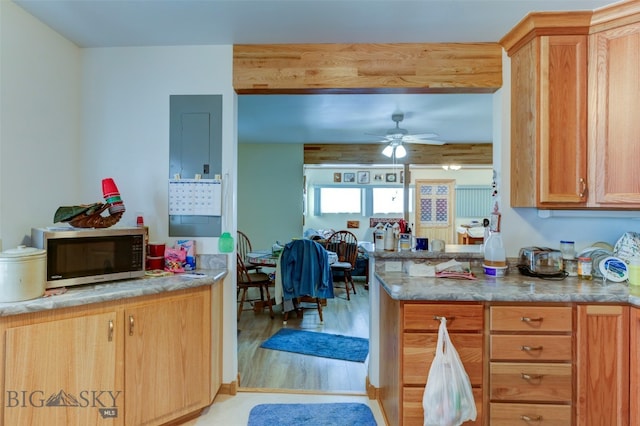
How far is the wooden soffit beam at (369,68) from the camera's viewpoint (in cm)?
225

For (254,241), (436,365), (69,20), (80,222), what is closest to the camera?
(436,365)

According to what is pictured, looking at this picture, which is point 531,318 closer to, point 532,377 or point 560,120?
point 532,377

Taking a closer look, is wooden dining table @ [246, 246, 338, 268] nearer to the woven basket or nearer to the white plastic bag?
the woven basket

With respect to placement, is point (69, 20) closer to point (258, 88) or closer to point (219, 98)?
point (219, 98)

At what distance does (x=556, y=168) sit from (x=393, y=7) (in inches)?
49.7

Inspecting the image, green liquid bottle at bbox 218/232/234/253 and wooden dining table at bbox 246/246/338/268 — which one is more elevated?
green liquid bottle at bbox 218/232/234/253

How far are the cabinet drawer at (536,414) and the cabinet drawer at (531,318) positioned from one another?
1.19 ft

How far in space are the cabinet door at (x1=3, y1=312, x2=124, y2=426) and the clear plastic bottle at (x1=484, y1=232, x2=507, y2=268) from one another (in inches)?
83.2

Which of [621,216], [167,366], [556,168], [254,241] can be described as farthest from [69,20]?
[254,241]

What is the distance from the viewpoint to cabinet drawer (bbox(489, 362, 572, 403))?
164 cm

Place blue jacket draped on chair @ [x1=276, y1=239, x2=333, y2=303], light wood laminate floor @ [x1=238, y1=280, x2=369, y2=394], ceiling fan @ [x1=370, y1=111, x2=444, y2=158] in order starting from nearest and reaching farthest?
1. light wood laminate floor @ [x1=238, y1=280, x2=369, y2=394]
2. blue jacket draped on chair @ [x1=276, y1=239, x2=333, y2=303]
3. ceiling fan @ [x1=370, y1=111, x2=444, y2=158]

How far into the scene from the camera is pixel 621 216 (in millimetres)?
2189

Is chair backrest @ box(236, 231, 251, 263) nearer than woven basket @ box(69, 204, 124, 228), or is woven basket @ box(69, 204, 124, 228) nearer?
woven basket @ box(69, 204, 124, 228)

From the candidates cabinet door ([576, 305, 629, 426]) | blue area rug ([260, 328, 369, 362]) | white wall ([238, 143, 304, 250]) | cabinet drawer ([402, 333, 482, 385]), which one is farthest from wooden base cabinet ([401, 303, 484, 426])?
white wall ([238, 143, 304, 250])
